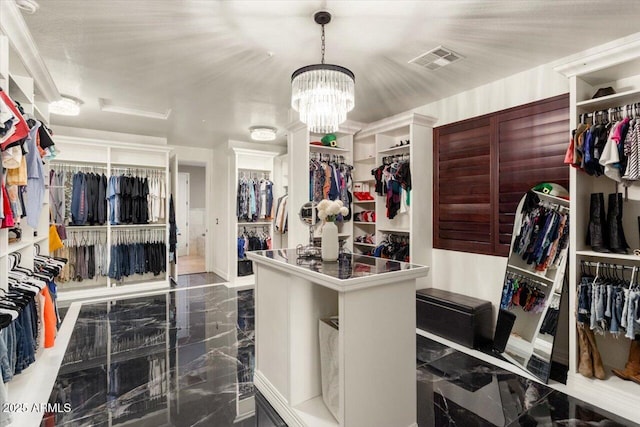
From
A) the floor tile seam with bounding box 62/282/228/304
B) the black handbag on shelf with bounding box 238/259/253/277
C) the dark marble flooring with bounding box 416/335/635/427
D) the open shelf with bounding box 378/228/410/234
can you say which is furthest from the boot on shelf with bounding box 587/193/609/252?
the floor tile seam with bounding box 62/282/228/304

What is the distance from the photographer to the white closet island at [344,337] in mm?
1632

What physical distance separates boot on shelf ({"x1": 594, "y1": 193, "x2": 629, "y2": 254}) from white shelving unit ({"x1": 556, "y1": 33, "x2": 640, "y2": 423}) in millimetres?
84

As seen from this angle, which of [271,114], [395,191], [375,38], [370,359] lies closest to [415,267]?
[370,359]

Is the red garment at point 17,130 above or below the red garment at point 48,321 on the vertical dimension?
above

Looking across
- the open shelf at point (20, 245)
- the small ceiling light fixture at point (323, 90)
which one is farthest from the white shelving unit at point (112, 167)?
the small ceiling light fixture at point (323, 90)

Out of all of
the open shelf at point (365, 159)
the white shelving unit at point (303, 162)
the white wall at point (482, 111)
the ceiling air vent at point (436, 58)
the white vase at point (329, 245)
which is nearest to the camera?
the white vase at point (329, 245)

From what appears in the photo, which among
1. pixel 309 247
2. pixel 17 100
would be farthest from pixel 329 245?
pixel 17 100

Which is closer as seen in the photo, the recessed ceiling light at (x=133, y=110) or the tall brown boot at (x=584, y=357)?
the tall brown boot at (x=584, y=357)

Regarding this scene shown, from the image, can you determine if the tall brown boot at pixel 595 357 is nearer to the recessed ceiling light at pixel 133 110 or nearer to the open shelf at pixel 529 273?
the open shelf at pixel 529 273

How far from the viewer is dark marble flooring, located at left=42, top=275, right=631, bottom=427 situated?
205 centimetres

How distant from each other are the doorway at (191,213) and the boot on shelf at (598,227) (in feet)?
26.5

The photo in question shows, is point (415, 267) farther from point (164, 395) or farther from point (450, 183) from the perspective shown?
point (450, 183)

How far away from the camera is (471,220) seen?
354 cm

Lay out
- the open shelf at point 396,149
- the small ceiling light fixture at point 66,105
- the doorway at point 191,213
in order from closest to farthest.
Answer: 1. the small ceiling light fixture at point 66,105
2. the open shelf at point 396,149
3. the doorway at point 191,213
